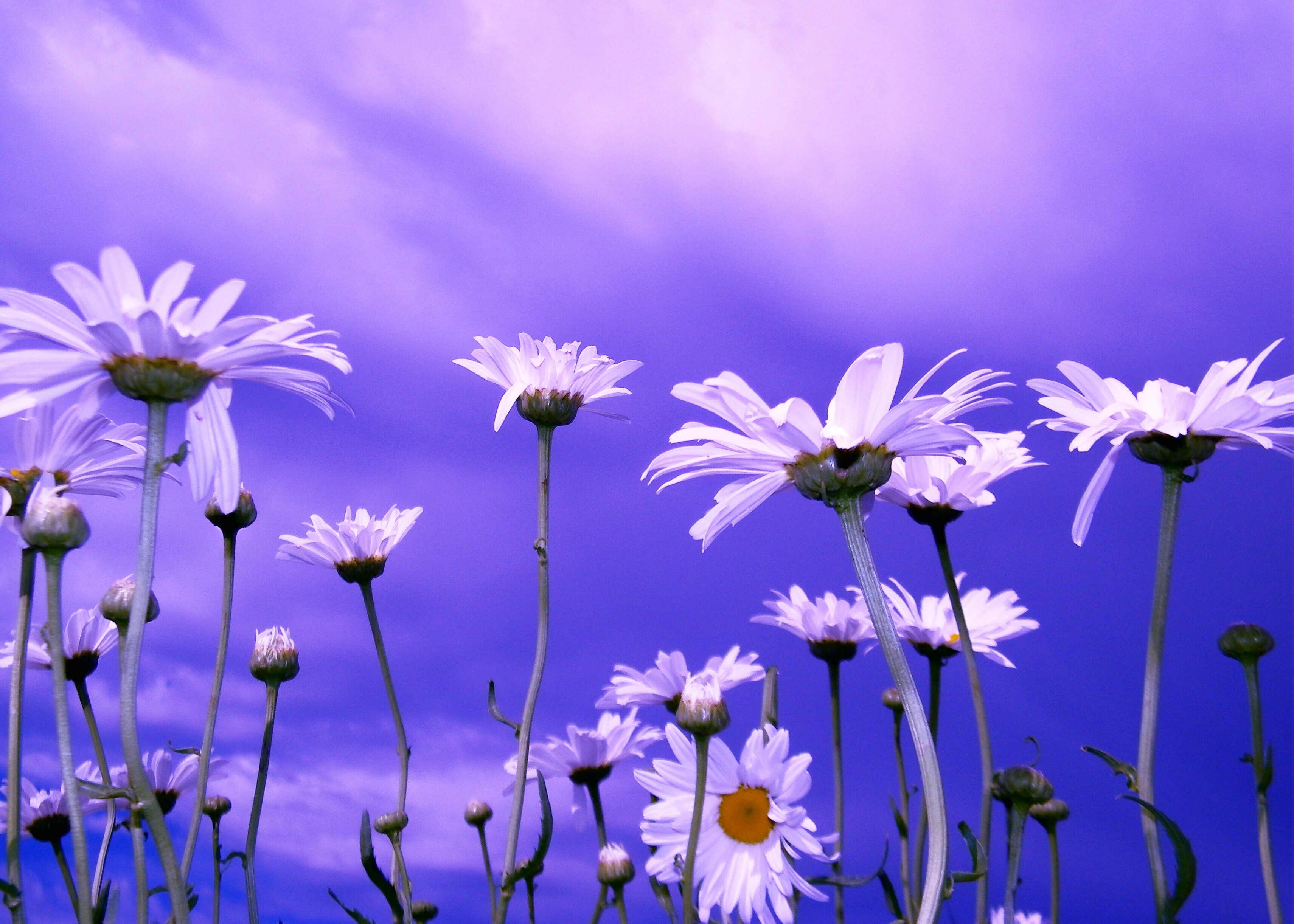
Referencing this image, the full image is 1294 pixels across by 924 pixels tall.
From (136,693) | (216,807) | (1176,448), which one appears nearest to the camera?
(136,693)

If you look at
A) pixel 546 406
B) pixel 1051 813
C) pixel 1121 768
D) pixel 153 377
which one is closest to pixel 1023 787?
pixel 1121 768

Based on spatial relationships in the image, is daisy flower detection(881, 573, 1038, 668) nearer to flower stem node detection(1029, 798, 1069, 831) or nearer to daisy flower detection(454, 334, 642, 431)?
flower stem node detection(1029, 798, 1069, 831)

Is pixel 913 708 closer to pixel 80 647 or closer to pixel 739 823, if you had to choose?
pixel 739 823

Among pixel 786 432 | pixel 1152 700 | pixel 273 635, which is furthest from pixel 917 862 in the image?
pixel 273 635

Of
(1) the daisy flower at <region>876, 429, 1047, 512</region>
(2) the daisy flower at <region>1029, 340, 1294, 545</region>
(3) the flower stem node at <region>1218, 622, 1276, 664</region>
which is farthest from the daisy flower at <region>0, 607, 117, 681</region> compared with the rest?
(3) the flower stem node at <region>1218, 622, 1276, 664</region>

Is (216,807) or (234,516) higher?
(234,516)

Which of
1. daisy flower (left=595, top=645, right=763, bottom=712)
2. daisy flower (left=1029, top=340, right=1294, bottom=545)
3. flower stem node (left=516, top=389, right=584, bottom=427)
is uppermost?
flower stem node (left=516, top=389, right=584, bottom=427)
